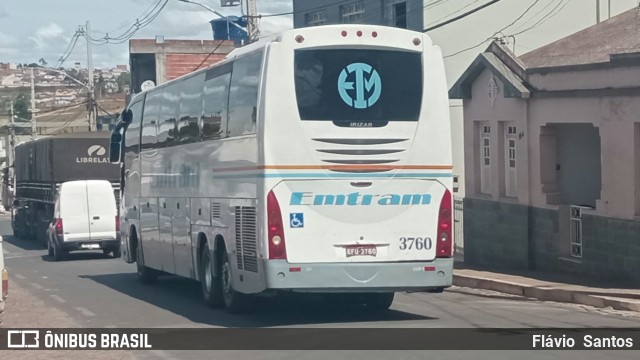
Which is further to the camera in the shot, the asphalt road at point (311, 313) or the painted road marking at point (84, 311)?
the painted road marking at point (84, 311)

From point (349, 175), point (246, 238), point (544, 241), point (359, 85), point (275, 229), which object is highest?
point (359, 85)

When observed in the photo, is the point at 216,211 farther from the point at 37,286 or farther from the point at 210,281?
the point at 37,286

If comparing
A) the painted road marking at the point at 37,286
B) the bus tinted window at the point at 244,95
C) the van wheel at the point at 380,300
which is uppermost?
the bus tinted window at the point at 244,95

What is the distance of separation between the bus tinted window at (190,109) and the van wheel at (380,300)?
3.78 meters

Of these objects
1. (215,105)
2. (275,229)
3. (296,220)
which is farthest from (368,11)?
(275,229)

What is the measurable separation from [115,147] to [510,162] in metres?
8.75

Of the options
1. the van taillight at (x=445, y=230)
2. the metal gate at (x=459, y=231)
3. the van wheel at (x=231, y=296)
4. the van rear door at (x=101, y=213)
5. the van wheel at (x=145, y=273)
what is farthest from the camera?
the van rear door at (x=101, y=213)

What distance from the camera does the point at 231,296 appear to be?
675 inches

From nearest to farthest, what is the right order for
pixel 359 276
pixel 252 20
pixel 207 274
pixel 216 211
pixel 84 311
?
pixel 359 276, pixel 216 211, pixel 207 274, pixel 84 311, pixel 252 20

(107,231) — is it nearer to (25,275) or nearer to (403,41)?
(25,275)

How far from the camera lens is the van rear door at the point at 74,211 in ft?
110

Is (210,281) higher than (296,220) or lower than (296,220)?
lower

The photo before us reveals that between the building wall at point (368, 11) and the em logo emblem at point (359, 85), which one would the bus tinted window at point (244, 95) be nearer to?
the em logo emblem at point (359, 85)

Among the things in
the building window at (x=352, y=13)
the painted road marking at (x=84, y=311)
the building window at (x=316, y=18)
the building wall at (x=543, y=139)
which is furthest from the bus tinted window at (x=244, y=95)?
the building window at (x=316, y=18)
